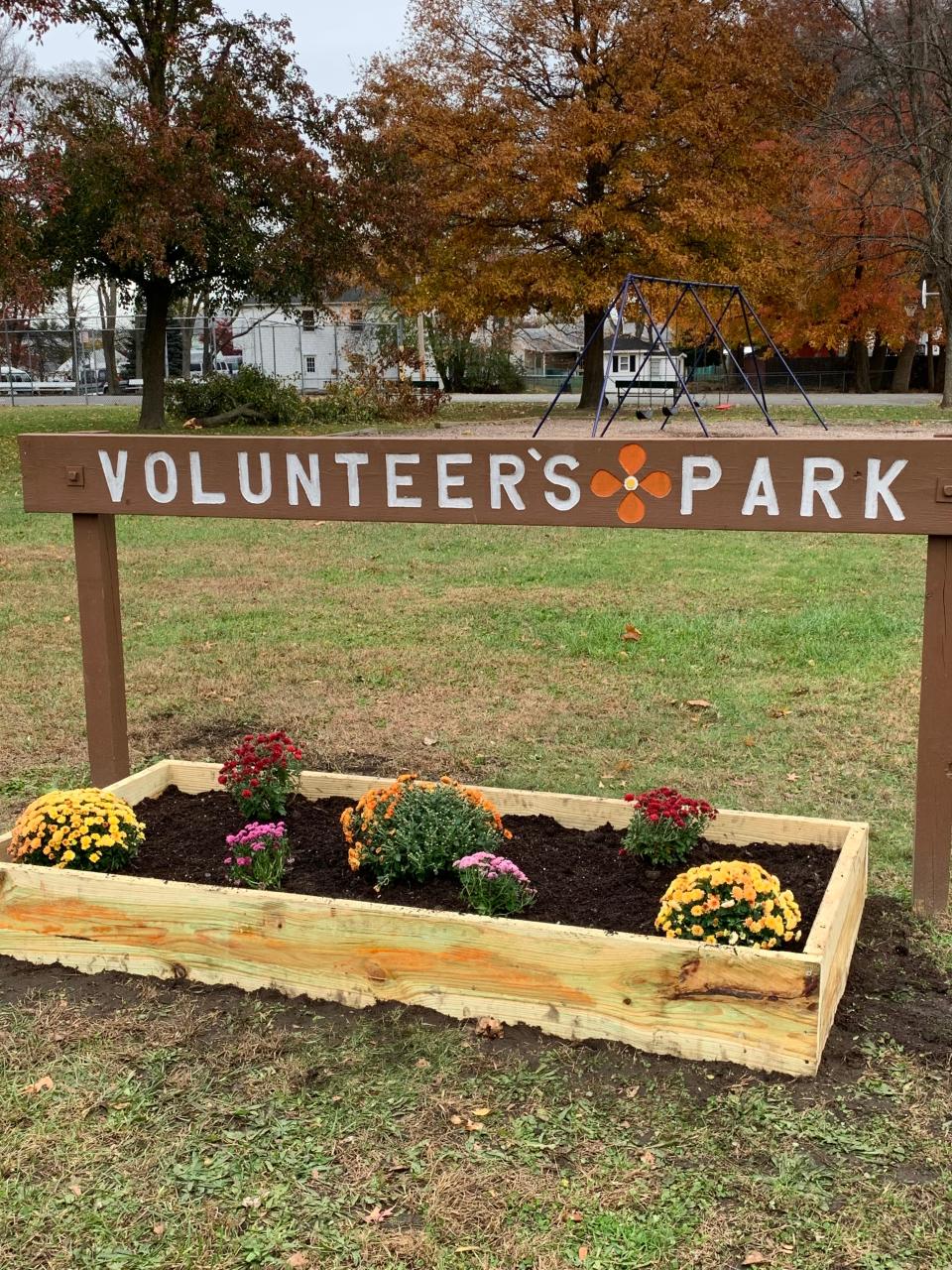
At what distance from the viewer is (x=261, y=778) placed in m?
3.75

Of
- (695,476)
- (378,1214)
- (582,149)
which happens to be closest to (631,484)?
(695,476)

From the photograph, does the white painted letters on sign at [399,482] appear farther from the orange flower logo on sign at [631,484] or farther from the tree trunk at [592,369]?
the tree trunk at [592,369]

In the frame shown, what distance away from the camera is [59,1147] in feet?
8.09

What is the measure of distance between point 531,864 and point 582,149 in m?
23.1

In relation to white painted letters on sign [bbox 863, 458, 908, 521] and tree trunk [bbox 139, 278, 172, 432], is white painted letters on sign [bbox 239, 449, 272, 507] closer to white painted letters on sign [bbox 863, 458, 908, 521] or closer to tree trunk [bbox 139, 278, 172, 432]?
white painted letters on sign [bbox 863, 458, 908, 521]

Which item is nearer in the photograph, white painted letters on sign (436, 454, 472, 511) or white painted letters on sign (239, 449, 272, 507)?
white painted letters on sign (436, 454, 472, 511)

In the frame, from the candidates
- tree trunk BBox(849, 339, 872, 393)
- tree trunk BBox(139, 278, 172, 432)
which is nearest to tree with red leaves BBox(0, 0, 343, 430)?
tree trunk BBox(139, 278, 172, 432)

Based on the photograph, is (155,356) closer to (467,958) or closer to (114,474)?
(114,474)

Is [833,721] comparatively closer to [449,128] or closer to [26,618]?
[26,618]

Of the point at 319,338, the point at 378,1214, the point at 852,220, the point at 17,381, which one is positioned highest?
the point at 852,220

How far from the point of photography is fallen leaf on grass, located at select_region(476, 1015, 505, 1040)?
2.83 meters

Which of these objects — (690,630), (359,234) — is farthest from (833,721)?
(359,234)

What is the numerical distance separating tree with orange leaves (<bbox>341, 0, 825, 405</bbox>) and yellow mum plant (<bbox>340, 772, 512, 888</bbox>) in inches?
836

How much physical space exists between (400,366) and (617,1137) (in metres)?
24.1
